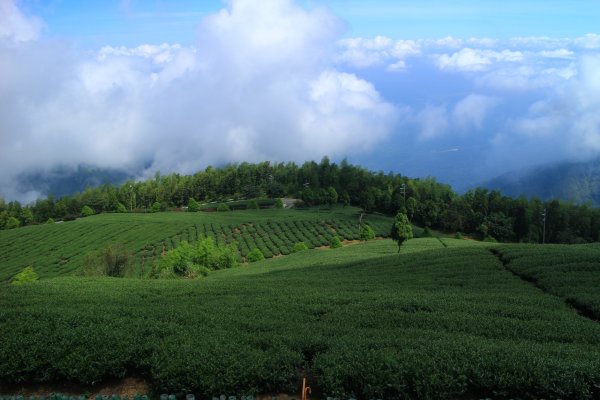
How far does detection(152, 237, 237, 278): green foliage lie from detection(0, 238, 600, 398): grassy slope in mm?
23614

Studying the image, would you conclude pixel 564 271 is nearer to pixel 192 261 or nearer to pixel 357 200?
pixel 192 261

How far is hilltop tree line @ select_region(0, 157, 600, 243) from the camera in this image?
81.1 meters

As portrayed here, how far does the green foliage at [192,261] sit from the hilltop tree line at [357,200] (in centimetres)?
4128

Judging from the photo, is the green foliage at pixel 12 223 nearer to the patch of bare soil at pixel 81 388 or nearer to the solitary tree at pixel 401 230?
the solitary tree at pixel 401 230

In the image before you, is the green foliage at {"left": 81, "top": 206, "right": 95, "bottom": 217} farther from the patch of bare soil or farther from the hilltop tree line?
the patch of bare soil

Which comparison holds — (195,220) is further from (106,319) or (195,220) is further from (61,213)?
(106,319)

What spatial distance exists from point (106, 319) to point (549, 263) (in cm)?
2111

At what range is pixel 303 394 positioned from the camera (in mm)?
8078

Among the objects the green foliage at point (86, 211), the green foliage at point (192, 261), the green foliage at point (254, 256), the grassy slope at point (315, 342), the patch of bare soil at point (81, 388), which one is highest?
the green foliage at point (86, 211)

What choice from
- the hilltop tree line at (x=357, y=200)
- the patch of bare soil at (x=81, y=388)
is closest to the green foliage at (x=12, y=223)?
the hilltop tree line at (x=357, y=200)

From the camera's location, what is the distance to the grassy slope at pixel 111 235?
61906mm

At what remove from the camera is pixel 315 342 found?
10172 millimetres

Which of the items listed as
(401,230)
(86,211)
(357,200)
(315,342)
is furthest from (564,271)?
(86,211)

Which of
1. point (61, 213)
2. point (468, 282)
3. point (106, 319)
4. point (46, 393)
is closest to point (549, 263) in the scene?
point (468, 282)
